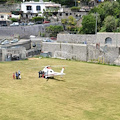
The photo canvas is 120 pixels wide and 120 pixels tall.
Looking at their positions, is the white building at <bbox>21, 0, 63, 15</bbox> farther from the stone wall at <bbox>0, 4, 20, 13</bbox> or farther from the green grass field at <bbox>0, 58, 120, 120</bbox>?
the green grass field at <bbox>0, 58, 120, 120</bbox>

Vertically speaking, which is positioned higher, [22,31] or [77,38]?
[22,31]

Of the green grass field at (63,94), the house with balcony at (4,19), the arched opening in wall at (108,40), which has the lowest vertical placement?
the green grass field at (63,94)

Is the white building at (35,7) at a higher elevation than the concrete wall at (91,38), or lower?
higher

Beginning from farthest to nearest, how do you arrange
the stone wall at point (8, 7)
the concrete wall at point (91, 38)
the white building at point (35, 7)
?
the stone wall at point (8, 7) < the white building at point (35, 7) < the concrete wall at point (91, 38)

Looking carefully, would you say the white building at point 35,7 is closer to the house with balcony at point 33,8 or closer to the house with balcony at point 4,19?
the house with balcony at point 33,8

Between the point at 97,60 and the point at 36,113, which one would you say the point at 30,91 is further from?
the point at 97,60

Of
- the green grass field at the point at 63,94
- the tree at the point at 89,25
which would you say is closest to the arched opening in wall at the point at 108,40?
the green grass field at the point at 63,94

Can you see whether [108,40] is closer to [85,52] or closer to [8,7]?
[85,52]

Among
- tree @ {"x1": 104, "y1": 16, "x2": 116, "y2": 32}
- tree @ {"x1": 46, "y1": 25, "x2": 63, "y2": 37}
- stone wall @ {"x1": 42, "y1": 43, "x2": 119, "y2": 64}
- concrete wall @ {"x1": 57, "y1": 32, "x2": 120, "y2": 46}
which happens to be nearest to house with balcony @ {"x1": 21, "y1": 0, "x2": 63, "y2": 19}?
tree @ {"x1": 46, "y1": 25, "x2": 63, "y2": 37}

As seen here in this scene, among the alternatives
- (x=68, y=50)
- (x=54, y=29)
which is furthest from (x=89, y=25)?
(x=68, y=50)
